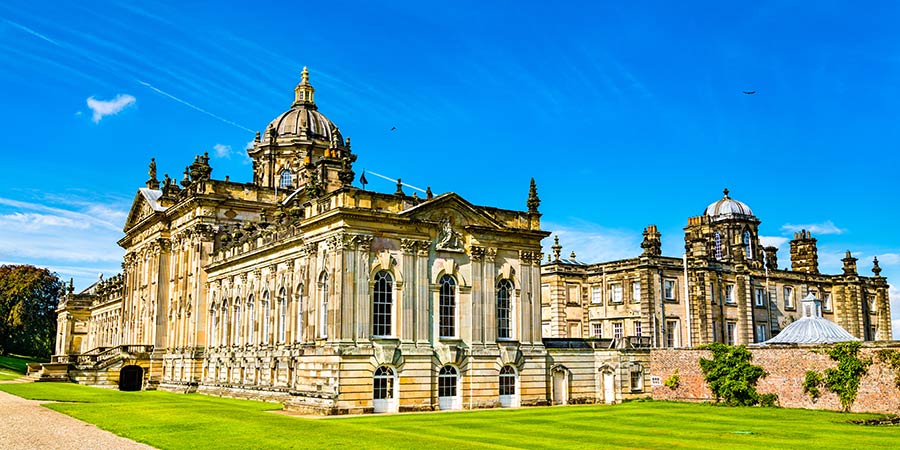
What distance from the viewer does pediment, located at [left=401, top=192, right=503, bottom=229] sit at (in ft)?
122

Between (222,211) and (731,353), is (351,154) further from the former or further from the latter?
(731,353)

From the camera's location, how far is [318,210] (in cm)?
3678

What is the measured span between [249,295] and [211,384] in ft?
22.1

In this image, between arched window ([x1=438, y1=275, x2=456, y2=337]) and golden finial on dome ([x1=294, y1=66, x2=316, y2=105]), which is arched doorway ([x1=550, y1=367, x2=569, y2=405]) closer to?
arched window ([x1=438, y1=275, x2=456, y2=337])

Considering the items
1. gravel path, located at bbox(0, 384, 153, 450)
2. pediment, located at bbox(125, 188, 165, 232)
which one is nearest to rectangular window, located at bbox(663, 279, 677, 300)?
pediment, located at bbox(125, 188, 165, 232)

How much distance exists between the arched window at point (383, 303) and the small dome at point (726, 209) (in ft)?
126

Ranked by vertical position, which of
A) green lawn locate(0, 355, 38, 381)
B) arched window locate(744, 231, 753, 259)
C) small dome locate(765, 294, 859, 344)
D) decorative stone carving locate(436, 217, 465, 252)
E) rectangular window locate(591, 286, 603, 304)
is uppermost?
arched window locate(744, 231, 753, 259)

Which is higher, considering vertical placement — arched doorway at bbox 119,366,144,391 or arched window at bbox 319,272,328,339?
arched window at bbox 319,272,328,339

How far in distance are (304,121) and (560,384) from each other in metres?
30.6

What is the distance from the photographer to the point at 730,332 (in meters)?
58.7

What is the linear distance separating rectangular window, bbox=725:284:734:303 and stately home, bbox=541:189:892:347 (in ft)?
0.23

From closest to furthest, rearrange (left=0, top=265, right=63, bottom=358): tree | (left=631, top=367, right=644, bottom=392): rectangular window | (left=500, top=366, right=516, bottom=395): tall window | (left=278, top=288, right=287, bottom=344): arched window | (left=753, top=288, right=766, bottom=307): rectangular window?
(left=500, top=366, right=516, bottom=395): tall window < (left=278, top=288, right=287, bottom=344): arched window < (left=631, top=367, right=644, bottom=392): rectangular window < (left=753, top=288, right=766, bottom=307): rectangular window < (left=0, top=265, right=63, bottom=358): tree

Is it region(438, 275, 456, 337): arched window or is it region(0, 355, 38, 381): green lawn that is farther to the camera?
region(0, 355, 38, 381): green lawn

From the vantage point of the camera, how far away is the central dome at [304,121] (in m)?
61.5
